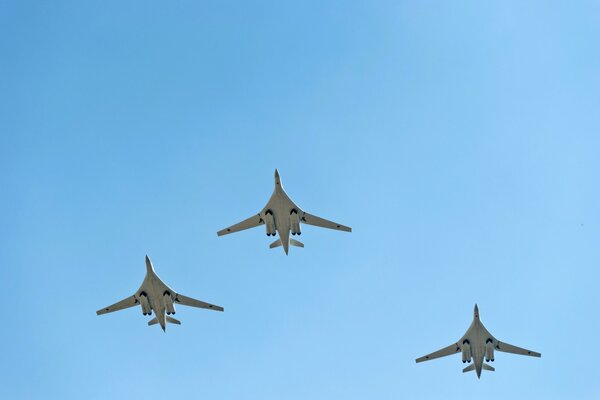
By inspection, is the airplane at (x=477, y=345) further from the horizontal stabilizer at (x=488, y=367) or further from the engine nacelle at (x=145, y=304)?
the engine nacelle at (x=145, y=304)

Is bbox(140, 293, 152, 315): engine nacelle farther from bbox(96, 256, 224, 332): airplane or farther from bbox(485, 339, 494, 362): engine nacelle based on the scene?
bbox(485, 339, 494, 362): engine nacelle

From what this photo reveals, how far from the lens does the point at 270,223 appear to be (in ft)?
265

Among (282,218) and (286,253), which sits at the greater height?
(282,218)

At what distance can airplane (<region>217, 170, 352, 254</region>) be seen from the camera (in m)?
79.4

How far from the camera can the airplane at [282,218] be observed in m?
79.4

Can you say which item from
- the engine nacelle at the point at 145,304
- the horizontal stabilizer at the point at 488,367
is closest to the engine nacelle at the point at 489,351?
the horizontal stabilizer at the point at 488,367

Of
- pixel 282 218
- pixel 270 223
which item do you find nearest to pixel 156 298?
pixel 270 223

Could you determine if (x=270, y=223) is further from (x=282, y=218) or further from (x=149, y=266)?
(x=149, y=266)

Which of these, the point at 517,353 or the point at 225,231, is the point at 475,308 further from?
the point at 225,231

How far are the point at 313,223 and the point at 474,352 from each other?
21.7 m

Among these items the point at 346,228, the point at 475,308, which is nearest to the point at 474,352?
the point at 475,308

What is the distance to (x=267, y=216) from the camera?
80.8 metres

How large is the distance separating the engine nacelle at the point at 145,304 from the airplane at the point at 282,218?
42.4 feet

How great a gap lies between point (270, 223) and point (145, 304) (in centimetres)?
1527
